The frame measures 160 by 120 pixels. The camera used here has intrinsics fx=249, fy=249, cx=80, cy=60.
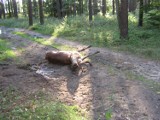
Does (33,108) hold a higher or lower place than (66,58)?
lower

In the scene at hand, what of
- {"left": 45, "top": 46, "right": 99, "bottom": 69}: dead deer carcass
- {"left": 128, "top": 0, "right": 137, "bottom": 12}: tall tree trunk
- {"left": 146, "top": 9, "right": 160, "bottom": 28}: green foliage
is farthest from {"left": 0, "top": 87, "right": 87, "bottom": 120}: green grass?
{"left": 128, "top": 0, "right": 137, "bottom": 12}: tall tree trunk

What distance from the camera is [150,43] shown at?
12.9m

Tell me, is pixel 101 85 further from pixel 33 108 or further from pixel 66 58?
pixel 33 108

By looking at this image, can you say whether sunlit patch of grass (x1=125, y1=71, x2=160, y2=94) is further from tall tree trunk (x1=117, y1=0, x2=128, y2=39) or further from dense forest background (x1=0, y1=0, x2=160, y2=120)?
tall tree trunk (x1=117, y1=0, x2=128, y2=39)

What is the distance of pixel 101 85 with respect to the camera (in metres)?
6.96

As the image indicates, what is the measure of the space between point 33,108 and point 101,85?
8.06ft

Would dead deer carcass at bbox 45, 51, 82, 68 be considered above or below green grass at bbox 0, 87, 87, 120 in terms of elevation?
above

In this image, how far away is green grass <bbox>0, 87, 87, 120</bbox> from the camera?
187 inches

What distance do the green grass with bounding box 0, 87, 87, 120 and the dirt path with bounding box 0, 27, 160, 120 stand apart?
0.35 meters

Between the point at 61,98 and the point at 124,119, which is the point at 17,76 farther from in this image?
the point at 124,119

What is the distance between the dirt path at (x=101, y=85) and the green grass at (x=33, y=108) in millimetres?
351

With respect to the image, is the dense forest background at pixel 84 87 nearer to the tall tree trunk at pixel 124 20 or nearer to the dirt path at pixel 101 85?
the dirt path at pixel 101 85

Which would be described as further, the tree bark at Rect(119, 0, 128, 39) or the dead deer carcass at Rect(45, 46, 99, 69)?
the tree bark at Rect(119, 0, 128, 39)

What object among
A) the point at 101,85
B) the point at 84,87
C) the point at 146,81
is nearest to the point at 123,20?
the point at 146,81
